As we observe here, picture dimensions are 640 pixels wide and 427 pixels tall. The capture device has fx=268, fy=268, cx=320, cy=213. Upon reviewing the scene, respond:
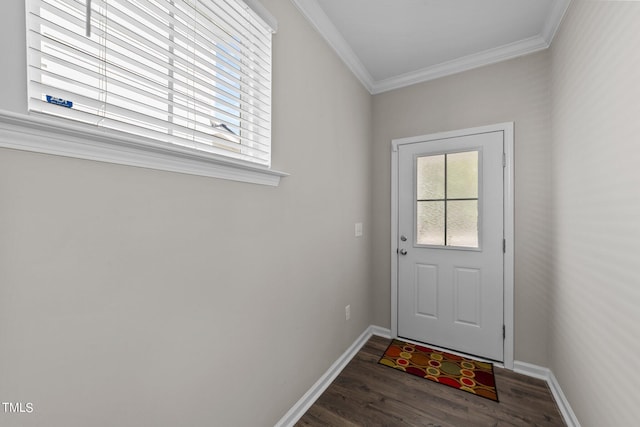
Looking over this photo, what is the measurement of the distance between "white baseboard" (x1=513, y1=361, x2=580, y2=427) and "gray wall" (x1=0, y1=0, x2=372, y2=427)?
1.49 meters

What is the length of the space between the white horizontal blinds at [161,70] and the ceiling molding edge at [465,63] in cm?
162

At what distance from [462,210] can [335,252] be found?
47.3 inches

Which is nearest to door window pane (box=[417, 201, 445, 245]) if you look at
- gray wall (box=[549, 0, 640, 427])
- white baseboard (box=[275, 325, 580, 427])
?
gray wall (box=[549, 0, 640, 427])

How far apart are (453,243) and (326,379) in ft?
5.07

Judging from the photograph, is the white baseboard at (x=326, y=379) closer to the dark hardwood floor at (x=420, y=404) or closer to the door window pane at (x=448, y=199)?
the dark hardwood floor at (x=420, y=404)

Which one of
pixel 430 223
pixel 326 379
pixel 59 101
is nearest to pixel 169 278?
pixel 59 101

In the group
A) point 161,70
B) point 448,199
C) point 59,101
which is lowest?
point 448,199

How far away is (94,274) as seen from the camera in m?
0.80

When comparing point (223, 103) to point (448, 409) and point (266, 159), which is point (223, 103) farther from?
point (448, 409)

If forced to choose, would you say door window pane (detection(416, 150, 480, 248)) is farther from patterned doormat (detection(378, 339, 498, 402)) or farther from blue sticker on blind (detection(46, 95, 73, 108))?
blue sticker on blind (detection(46, 95, 73, 108))

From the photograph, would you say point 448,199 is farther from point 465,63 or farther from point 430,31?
point 430,31

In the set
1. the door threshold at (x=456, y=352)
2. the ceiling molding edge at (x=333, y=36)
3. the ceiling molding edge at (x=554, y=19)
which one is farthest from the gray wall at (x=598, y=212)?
the ceiling molding edge at (x=333, y=36)

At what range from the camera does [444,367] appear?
2164 millimetres

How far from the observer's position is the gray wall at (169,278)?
2.24 ft
